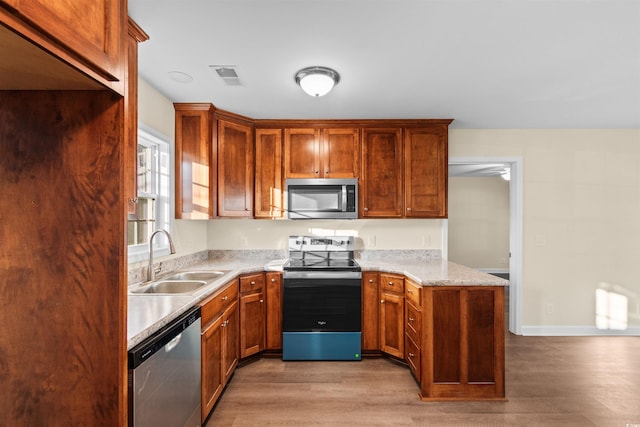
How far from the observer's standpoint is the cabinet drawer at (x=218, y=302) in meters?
1.96

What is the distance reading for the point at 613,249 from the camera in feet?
11.9

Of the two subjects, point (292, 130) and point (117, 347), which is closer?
point (117, 347)

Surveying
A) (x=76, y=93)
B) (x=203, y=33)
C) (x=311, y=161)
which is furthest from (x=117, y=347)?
(x=311, y=161)

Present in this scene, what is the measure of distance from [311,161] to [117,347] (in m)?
2.51

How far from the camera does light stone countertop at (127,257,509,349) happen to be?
138cm

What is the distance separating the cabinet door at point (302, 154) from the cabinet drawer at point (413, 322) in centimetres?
162

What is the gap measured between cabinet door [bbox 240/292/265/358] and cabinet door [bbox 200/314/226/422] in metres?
0.51

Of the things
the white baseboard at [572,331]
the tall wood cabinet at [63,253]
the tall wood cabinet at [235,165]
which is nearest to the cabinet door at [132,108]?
the tall wood cabinet at [63,253]

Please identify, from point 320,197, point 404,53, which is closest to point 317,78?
point 404,53

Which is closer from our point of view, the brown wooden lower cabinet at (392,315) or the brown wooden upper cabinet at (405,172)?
the brown wooden lower cabinet at (392,315)

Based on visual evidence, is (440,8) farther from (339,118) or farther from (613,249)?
(613,249)

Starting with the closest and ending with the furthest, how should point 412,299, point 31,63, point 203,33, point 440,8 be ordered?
point 31,63
point 440,8
point 203,33
point 412,299

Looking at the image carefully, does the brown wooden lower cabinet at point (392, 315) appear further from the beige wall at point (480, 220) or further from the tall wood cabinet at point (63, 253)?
the beige wall at point (480, 220)

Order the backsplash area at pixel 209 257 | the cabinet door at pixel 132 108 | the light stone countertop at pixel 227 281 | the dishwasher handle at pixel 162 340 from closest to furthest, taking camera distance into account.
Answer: the dishwasher handle at pixel 162 340
the light stone countertop at pixel 227 281
the cabinet door at pixel 132 108
the backsplash area at pixel 209 257
